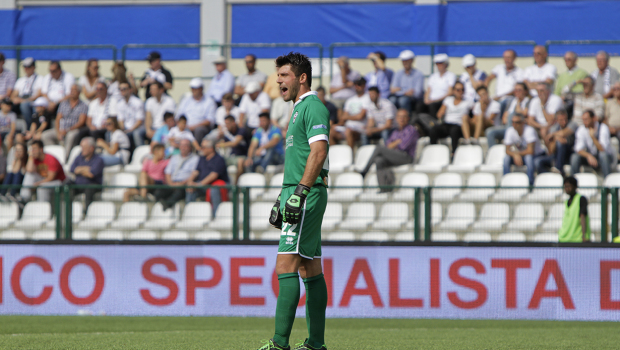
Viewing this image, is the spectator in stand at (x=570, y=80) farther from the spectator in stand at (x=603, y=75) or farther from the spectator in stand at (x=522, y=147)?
the spectator in stand at (x=522, y=147)

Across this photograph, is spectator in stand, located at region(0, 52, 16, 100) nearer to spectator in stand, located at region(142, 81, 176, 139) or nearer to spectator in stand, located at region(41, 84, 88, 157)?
spectator in stand, located at region(41, 84, 88, 157)

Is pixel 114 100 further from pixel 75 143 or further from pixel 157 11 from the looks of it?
pixel 157 11

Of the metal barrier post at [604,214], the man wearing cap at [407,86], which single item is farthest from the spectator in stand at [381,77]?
the metal barrier post at [604,214]

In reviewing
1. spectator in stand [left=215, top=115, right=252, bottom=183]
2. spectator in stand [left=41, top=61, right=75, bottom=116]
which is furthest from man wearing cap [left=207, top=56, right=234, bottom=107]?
spectator in stand [left=41, top=61, right=75, bottom=116]

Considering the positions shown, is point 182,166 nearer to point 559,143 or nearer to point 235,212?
point 235,212

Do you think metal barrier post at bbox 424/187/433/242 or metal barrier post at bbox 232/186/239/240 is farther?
metal barrier post at bbox 232/186/239/240

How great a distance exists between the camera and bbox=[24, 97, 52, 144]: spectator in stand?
16.2m

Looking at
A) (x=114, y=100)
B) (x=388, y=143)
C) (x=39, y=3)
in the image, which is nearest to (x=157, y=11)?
(x=39, y=3)

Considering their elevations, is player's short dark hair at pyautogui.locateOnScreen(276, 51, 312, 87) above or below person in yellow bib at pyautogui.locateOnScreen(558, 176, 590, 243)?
above

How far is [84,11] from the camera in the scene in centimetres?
2102

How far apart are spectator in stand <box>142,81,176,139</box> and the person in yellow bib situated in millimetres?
8161

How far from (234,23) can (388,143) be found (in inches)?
311

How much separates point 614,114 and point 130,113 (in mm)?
9049

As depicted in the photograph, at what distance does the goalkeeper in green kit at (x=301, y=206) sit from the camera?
5809 millimetres
